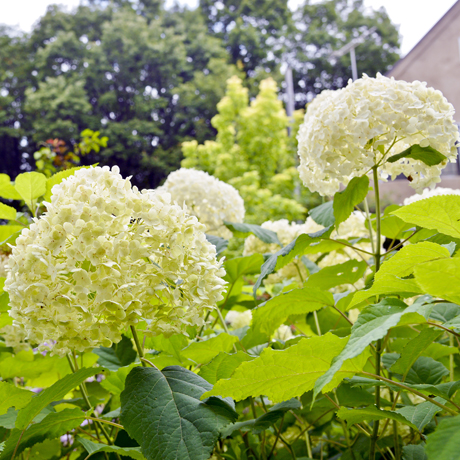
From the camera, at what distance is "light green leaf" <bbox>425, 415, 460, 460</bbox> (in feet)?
1.12

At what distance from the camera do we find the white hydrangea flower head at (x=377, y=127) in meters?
0.75

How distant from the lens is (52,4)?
1727 centimetres

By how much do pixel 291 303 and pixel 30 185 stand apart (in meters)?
0.49

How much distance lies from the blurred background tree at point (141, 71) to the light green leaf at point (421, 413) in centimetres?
1489

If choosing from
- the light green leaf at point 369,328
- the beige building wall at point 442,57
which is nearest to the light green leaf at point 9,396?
the light green leaf at point 369,328

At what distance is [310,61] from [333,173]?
19169 mm

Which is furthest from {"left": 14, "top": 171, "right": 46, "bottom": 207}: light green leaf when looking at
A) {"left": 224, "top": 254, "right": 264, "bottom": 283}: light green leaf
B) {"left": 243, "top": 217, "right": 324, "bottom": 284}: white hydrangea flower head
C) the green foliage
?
the green foliage

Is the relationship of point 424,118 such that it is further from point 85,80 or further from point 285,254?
point 85,80

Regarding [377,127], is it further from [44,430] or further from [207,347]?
[44,430]

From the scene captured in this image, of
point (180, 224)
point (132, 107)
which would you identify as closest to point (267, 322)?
point (180, 224)

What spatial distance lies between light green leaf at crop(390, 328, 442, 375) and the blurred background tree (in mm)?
14901

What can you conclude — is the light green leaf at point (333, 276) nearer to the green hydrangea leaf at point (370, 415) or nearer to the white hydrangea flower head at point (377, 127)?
the white hydrangea flower head at point (377, 127)

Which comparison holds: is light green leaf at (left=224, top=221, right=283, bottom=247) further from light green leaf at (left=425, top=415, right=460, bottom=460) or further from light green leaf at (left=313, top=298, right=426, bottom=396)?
light green leaf at (left=425, top=415, right=460, bottom=460)

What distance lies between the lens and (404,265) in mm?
434
